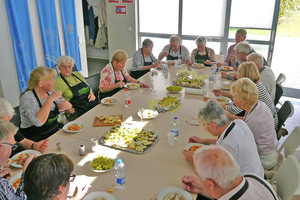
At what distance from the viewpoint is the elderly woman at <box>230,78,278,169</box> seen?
2684 mm

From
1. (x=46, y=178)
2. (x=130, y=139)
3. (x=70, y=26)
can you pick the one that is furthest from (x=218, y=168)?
(x=70, y=26)

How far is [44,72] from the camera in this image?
3.16 m

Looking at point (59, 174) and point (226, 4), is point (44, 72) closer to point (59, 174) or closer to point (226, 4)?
point (59, 174)

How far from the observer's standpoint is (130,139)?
8.91 feet

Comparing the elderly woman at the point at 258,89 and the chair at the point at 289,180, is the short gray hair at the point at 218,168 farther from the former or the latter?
the elderly woman at the point at 258,89

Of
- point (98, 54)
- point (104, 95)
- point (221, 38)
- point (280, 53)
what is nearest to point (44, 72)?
point (104, 95)

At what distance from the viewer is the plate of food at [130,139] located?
2573 mm

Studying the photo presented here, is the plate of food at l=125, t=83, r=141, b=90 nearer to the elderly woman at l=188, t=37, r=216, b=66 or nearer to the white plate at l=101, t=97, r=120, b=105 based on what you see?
the white plate at l=101, t=97, r=120, b=105

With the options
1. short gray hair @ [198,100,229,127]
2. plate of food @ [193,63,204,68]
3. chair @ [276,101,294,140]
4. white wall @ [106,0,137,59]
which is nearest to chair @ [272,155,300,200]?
short gray hair @ [198,100,229,127]

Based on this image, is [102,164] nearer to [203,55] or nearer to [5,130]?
[5,130]

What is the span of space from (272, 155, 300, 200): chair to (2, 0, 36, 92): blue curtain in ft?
17.5

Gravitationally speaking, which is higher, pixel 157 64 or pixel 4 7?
pixel 4 7

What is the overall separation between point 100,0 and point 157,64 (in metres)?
4.57

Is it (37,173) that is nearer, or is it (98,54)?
(37,173)
